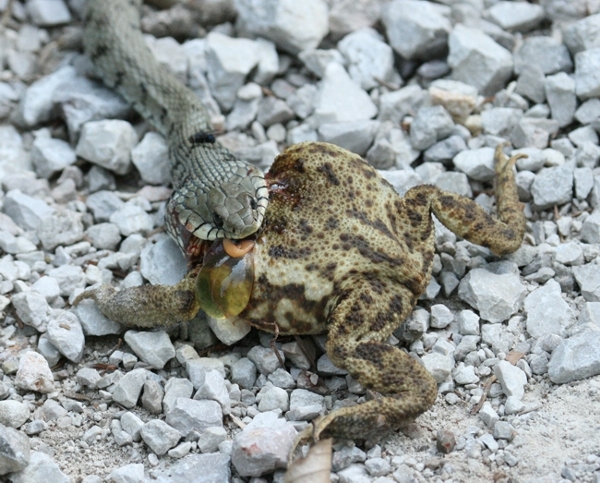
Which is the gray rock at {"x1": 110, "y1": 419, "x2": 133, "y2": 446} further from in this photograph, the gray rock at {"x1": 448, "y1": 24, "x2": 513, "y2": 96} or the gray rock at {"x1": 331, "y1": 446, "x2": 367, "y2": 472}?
the gray rock at {"x1": 448, "y1": 24, "x2": 513, "y2": 96}

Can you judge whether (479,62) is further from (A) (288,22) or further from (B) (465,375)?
(B) (465,375)

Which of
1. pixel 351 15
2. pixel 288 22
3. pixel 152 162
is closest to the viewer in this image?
pixel 152 162

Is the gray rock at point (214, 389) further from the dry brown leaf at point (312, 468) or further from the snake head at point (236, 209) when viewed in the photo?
the snake head at point (236, 209)

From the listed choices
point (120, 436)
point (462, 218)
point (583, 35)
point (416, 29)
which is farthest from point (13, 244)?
point (583, 35)

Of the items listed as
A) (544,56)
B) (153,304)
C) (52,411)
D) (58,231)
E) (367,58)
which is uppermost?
(544,56)

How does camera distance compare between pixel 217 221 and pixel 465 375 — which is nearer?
pixel 465 375

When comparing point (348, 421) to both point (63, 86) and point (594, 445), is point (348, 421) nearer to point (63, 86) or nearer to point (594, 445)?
point (594, 445)
